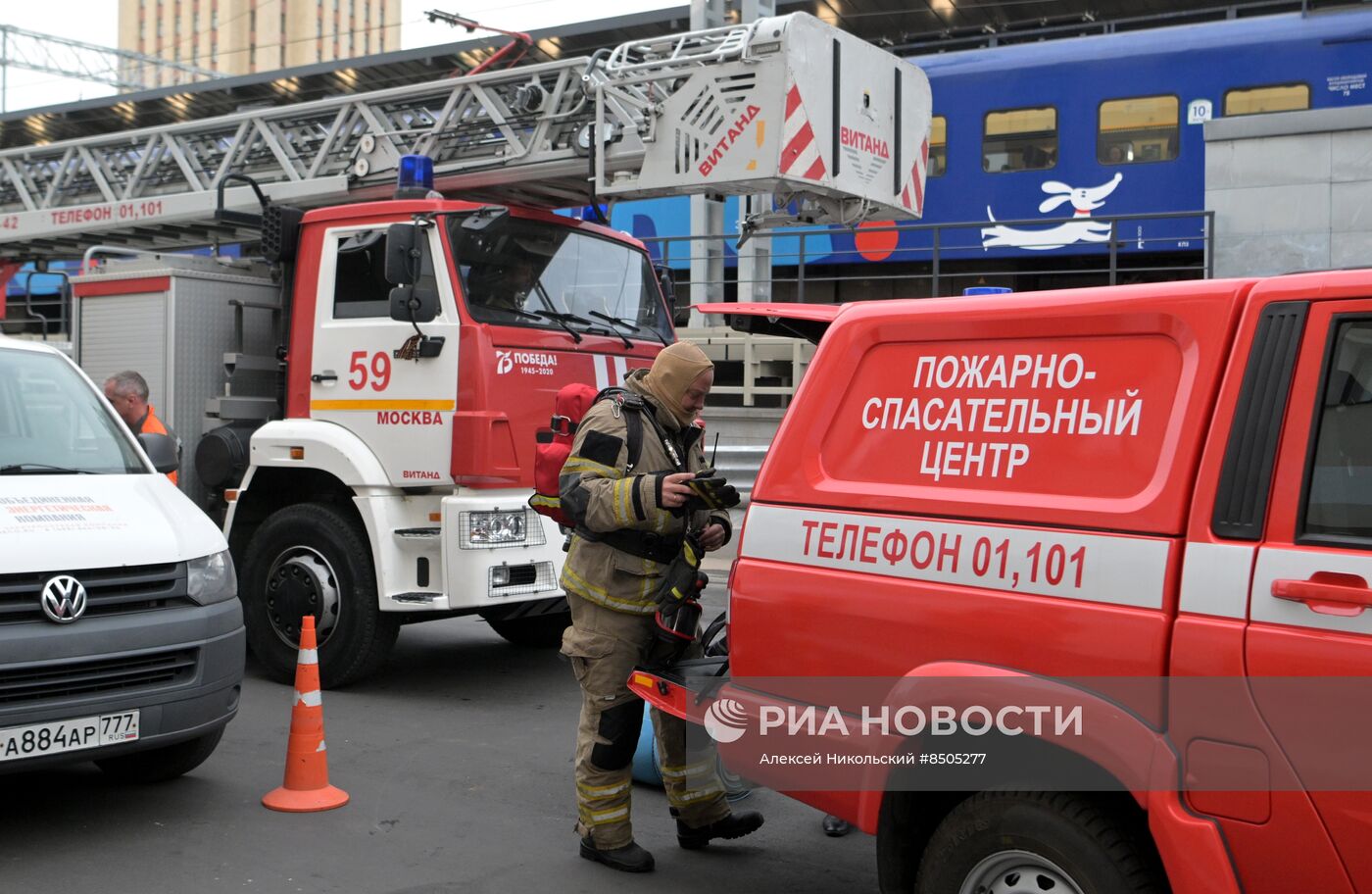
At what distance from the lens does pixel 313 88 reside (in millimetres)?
27641

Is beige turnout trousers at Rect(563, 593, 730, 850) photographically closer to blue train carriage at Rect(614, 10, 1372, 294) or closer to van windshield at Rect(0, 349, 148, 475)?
van windshield at Rect(0, 349, 148, 475)

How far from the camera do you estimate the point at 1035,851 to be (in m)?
3.00

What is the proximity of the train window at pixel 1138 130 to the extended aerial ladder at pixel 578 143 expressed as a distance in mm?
7792

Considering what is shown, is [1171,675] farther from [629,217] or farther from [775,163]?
[629,217]

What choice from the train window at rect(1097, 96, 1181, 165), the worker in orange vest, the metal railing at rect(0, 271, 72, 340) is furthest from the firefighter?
the train window at rect(1097, 96, 1181, 165)

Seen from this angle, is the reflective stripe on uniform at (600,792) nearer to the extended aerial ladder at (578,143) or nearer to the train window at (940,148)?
the extended aerial ladder at (578,143)

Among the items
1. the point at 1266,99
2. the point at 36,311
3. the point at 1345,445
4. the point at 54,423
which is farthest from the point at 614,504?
the point at 36,311

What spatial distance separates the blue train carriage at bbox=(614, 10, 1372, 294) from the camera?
44.8ft

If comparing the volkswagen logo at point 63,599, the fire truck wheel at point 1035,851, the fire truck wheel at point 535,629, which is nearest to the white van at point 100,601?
the volkswagen logo at point 63,599

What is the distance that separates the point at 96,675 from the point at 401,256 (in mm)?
2704

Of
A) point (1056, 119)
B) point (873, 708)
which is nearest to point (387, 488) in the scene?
point (873, 708)

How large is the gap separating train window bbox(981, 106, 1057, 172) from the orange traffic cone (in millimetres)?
11943

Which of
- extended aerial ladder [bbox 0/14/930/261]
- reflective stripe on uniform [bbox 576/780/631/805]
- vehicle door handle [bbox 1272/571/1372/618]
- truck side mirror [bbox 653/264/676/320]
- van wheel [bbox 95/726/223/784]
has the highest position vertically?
extended aerial ladder [bbox 0/14/930/261]

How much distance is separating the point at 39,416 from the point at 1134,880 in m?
4.62
